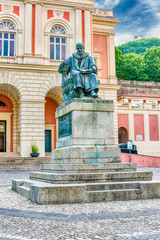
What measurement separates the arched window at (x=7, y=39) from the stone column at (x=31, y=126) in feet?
14.4

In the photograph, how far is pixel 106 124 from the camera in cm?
770

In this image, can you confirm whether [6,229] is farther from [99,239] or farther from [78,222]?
[99,239]

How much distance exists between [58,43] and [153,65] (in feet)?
114

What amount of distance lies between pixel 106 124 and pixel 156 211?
124 inches

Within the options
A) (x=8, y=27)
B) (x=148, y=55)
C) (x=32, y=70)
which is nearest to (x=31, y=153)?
(x=32, y=70)

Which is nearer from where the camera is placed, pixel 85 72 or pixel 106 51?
pixel 85 72

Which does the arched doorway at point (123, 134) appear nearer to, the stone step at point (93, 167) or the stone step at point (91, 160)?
the stone step at point (91, 160)

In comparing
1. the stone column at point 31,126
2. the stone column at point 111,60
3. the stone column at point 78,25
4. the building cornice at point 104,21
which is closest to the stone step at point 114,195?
the stone column at point 31,126

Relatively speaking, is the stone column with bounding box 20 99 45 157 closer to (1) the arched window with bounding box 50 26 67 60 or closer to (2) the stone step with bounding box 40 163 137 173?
(1) the arched window with bounding box 50 26 67 60

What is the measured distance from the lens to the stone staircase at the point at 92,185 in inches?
222

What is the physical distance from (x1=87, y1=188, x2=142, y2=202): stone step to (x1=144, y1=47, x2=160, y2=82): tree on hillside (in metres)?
50.5

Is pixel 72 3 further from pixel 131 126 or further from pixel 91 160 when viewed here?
pixel 91 160

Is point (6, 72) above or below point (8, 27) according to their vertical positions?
below

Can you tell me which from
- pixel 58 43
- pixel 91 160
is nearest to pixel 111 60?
pixel 58 43
